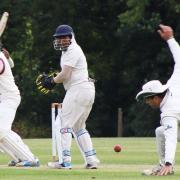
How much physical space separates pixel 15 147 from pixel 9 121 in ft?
1.27

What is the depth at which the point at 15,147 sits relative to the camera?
45.3 feet

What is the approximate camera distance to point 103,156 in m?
17.7

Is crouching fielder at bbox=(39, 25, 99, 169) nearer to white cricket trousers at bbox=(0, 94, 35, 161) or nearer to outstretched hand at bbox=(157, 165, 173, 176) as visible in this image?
white cricket trousers at bbox=(0, 94, 35, 161)

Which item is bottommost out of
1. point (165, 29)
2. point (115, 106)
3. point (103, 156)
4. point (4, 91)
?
point (115, 106)

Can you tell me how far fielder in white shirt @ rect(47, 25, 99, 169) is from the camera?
13562 mm

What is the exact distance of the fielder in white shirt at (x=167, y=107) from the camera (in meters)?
11.7

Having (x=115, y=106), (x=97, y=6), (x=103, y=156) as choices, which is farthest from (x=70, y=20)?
(x=103, y=156)

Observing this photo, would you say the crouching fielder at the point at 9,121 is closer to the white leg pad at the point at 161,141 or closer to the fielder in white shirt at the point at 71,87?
the fielder in white shirt at the point at 71,87

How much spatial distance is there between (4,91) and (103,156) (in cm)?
425

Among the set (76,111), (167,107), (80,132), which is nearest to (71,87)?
(76,111)

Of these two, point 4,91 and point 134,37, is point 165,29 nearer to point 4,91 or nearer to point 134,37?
point 4,91

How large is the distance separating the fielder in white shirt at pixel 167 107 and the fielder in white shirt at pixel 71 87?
1647mm

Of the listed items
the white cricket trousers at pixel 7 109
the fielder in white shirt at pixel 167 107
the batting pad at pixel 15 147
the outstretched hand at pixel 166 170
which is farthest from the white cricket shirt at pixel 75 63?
the outstretched hand at pixel 166 170

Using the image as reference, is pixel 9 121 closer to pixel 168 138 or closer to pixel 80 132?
pixel 80 132
